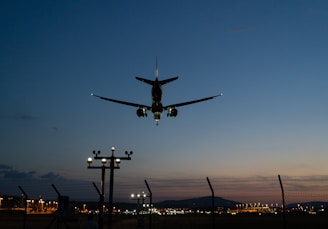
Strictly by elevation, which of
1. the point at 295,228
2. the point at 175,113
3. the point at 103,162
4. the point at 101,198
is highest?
the point at 175,113

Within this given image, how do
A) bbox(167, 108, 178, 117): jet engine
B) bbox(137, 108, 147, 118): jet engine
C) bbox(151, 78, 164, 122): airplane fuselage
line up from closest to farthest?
bbox(151, 78, 164, 122): airplane fuselage
bbox(167, 108, 178, 117): jet engine
bbox(137, 108, 147, 118): jet engine

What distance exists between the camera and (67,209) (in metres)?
19.6

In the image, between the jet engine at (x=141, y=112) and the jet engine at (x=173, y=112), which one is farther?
the jet engine at (x=141, y=112)

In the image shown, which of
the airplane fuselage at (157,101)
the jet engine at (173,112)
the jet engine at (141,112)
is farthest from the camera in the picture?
the jet engine at (141,112)

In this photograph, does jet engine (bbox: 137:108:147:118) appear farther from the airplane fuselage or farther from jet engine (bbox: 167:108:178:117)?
jet engine (bbox: 167:108:178:117)

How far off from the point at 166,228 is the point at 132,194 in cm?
1434

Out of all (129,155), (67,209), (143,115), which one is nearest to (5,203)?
(143,115)

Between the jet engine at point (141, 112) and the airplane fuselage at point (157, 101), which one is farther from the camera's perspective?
the jet engine at point (141, 112)

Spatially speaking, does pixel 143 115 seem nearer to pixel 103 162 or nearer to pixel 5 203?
pixel 103 162

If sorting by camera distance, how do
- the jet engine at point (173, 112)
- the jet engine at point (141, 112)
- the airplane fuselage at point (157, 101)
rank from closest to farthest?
the airplane fuselage at point (157, 101)
the jet engine at point (173, 112)
the jet engine at point (141, 112)

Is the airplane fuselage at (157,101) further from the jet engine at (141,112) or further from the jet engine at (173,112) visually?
the jet engine at (141,112)

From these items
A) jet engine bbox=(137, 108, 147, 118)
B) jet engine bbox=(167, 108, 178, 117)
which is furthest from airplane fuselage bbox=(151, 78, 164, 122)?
jet engine bbox=(137, 108, 147, 118)

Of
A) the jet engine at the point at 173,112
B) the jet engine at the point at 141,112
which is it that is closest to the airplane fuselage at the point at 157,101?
the jet engine at the point at 173,112

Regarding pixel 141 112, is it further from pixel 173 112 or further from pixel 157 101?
pixel 173 112
